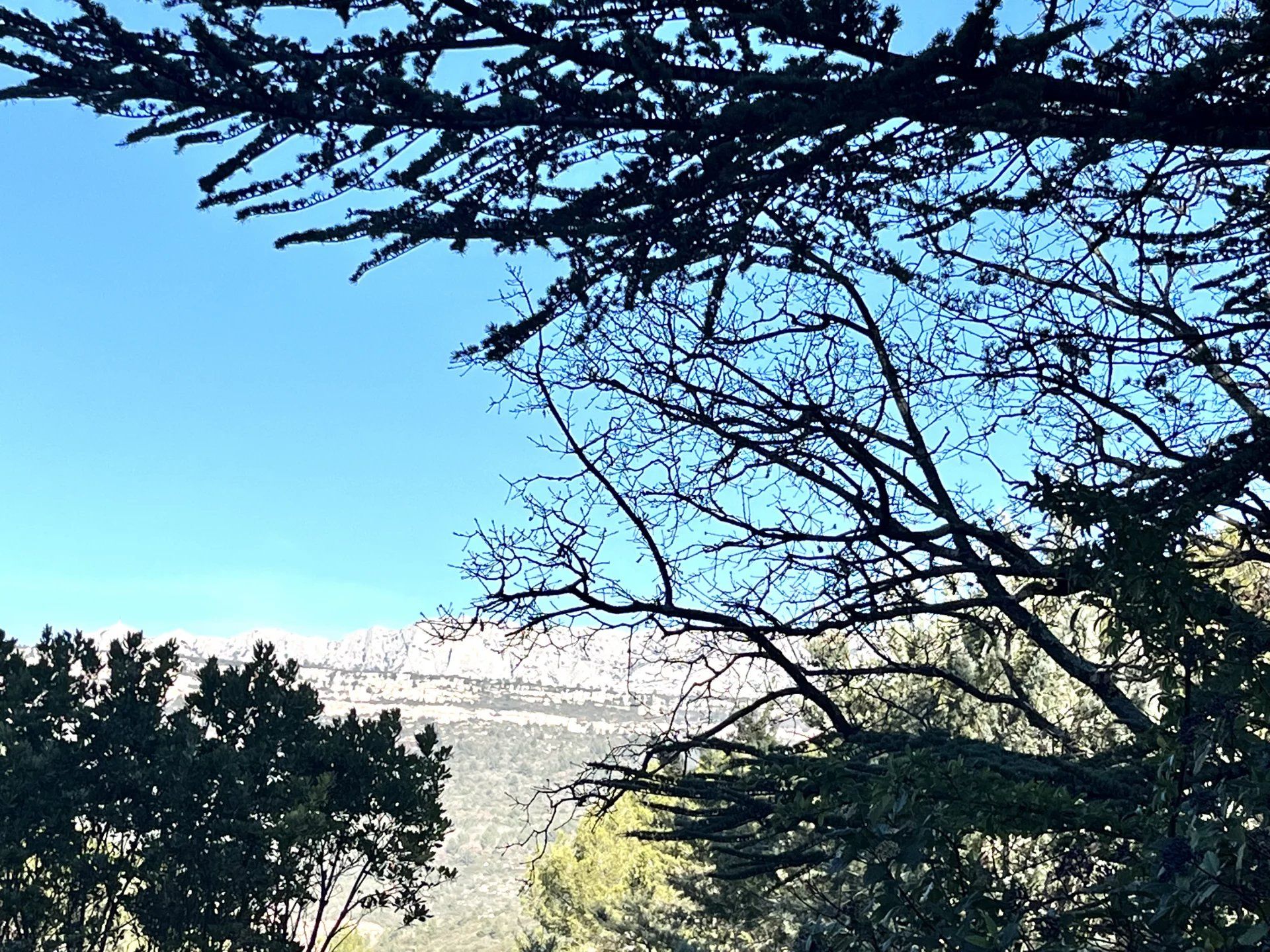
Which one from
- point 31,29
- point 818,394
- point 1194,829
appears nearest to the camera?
point 1194,829

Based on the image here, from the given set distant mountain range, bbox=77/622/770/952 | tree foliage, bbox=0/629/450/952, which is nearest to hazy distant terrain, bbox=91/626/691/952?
distant mountain range, bbox=77/622/770/952

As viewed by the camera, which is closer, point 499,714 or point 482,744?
point 482,744

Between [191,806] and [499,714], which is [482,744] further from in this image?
[191,806]

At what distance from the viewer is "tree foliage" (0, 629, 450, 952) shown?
10.5 m

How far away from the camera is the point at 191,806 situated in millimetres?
10812

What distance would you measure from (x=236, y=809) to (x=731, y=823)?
839cm

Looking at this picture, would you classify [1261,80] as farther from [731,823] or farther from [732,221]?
[731,823]

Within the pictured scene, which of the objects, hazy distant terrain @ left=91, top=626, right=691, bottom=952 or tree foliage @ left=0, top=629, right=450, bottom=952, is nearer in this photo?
tree foliage @ left=0, top=629, right=450, bottom=952

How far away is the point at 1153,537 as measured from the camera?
108 inches

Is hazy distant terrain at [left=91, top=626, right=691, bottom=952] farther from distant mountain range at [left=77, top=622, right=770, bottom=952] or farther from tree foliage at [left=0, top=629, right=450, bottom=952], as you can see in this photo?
tree foliage at [left=0, top=629, right=450, bottom=952]

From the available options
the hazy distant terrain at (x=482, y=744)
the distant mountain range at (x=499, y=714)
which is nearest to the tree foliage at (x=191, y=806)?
the distant mountain range at (x=499, y=714)

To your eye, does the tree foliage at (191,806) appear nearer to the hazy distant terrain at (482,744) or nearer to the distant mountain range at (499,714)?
the distant mountain range at (499,714)

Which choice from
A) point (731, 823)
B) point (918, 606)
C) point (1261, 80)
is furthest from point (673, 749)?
point (1261, 80)

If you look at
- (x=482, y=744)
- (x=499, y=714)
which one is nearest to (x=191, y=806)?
(x=482, y=744)
